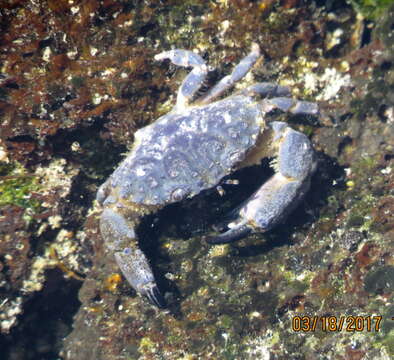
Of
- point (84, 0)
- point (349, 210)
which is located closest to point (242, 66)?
point (84, 0)

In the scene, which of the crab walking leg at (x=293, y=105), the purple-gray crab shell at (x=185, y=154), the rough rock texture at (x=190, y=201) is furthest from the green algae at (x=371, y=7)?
the purple-gray crab shell at (x=185, y=154)

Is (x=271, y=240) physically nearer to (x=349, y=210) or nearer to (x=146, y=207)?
(x=349, y=210)

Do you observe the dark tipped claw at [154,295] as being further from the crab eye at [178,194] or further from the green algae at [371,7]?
the green algae at [371,7]

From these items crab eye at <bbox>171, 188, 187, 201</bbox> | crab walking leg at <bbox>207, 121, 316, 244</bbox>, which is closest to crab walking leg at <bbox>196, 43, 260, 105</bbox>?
crab walking leg at <bbox>207, 121, 316, 244</bbox>

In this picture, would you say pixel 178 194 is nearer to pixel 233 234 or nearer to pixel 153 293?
pixel 233 234
